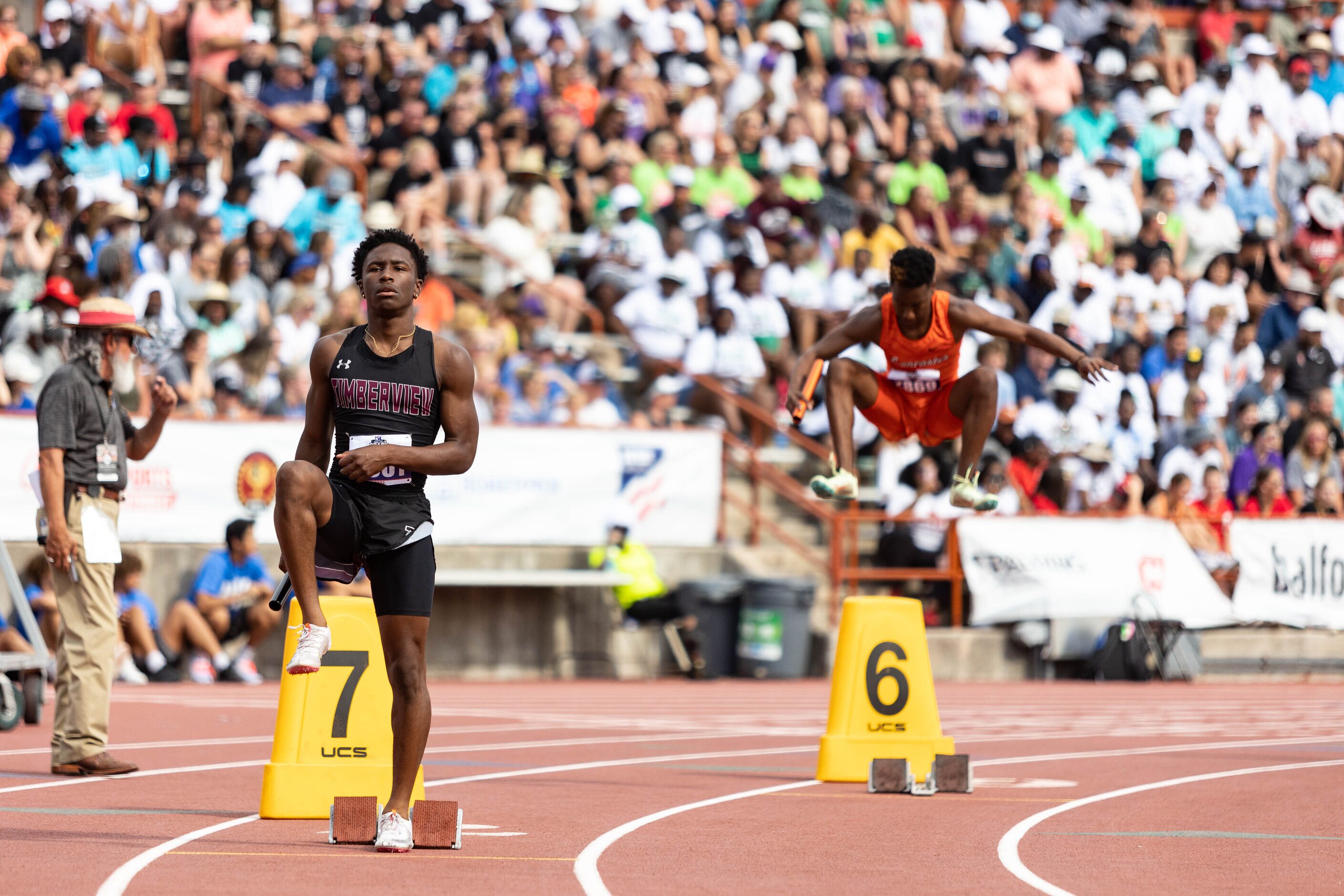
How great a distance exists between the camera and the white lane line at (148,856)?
6.78 meters

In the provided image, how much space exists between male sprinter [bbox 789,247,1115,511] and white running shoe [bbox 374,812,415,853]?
4.38 metres

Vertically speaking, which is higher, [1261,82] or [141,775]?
[1261,82]

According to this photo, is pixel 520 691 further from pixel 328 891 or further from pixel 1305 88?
pixel 1305 88

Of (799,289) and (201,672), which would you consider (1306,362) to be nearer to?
(799,289)

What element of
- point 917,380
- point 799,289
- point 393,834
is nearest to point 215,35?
point 799,289

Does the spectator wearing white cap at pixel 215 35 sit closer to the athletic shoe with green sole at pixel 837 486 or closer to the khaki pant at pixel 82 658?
the athletic shoe with green sole at pixel 837 486

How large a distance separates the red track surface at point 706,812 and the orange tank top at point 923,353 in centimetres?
225

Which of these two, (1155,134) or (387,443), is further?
(1155,134)

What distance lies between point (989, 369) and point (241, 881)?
6363 millimetres

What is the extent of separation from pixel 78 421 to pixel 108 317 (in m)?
0.56

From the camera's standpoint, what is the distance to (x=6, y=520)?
1819 cm

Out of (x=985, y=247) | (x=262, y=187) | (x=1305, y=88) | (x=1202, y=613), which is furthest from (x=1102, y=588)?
(x=1305, y=88)

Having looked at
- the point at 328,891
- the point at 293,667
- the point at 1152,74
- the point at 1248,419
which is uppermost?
the point at 1152,74

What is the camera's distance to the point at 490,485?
20.0 metres
